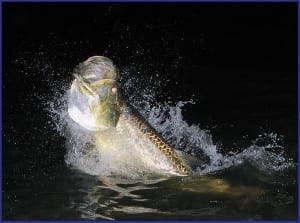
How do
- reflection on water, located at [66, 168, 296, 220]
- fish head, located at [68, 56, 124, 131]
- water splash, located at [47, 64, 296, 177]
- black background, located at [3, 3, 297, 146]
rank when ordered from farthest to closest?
black background, located at [3, 3, 297, 146], water splash, located at [47, 64, 296, 177], fish head, located at [68, 56, 124, 131], reflection on water, located at [66, 168, 296, 220]

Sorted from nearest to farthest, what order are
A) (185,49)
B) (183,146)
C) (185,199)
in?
(185,199), (183,146), (185,49)

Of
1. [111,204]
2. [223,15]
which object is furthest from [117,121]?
[223,15]

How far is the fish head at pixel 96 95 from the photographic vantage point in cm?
693

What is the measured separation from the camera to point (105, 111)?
7.01m

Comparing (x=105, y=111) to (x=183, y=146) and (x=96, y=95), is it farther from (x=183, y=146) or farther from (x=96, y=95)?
(x=183, y=146)

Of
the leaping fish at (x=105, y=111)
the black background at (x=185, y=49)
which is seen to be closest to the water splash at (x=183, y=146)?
the leaping fish at (x=105, y=111)

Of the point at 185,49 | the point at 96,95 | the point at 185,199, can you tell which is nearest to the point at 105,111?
the point at 96,95

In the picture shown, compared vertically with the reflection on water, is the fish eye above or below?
above

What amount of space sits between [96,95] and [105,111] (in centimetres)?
22

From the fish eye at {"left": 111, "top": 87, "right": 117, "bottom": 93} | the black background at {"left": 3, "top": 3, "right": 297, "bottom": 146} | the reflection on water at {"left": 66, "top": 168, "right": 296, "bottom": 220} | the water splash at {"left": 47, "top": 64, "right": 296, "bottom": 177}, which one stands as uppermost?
the black background at {"left": 3, "top": 3, "right": 297, "bottom": 146}

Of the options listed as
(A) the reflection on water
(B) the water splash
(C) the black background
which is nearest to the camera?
(A) the reflection on water

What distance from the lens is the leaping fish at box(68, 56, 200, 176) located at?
6938 mm

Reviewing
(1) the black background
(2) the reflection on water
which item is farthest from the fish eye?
(1) the black background

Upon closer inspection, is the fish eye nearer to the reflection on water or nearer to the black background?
the reflection on water
